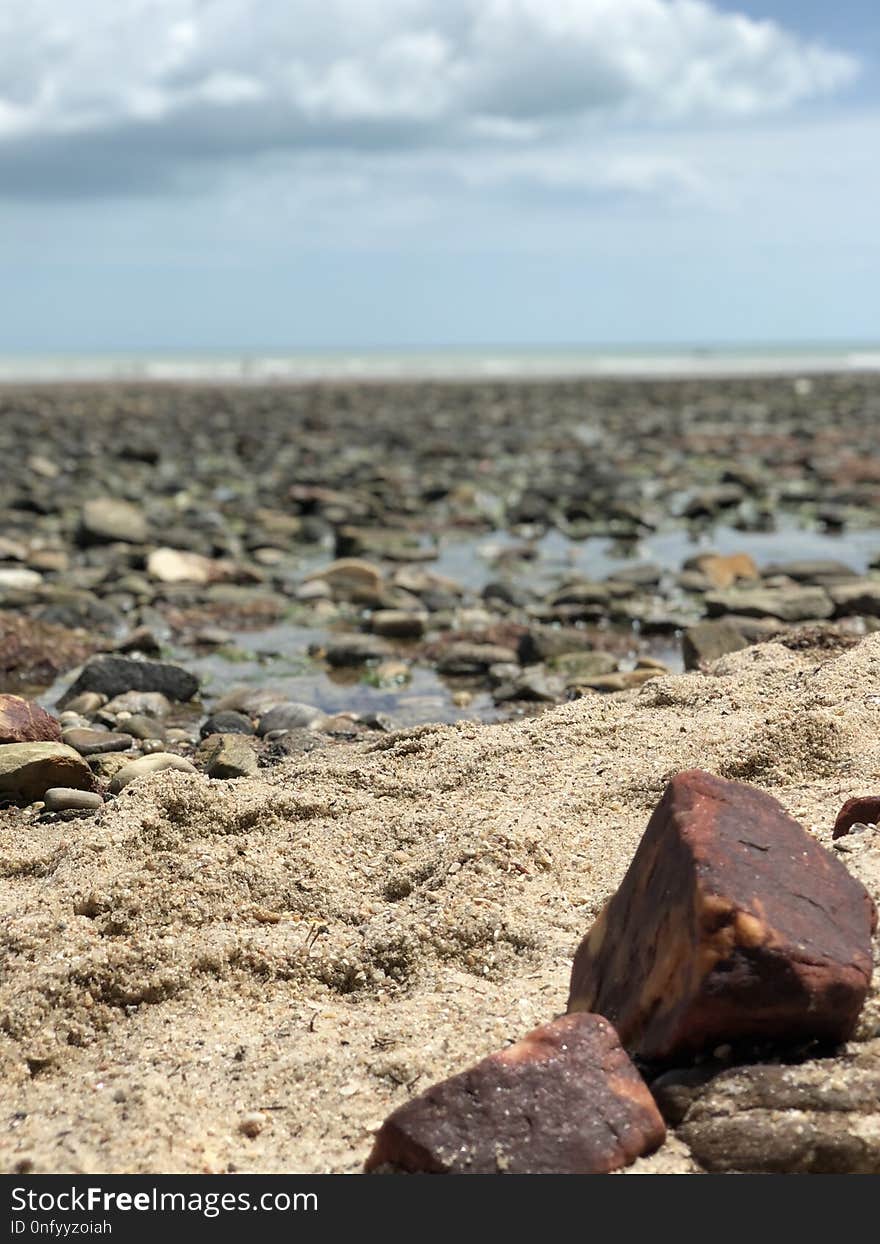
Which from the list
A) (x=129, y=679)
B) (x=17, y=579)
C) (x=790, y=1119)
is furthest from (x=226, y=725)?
(x=17, y=579)

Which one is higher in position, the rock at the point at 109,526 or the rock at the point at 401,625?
the rock at the point at 109,526

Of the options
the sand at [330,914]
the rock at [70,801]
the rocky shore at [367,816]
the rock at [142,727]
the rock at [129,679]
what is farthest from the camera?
the rock at [129,679]

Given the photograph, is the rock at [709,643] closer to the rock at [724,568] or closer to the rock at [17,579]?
the rock at [724,568]

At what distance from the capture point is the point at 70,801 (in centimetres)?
478

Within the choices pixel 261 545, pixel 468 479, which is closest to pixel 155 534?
pixel 261 545

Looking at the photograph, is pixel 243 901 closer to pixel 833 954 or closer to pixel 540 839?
pixel 540 839

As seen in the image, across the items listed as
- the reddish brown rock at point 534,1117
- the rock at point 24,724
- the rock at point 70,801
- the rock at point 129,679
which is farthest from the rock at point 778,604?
the reddish brown rock at point 534,1117

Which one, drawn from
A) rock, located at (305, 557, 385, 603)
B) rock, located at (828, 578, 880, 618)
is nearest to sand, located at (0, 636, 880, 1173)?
rock, located at (828, 578, 880, 618)

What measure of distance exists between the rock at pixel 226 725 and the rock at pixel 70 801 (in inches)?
49.0

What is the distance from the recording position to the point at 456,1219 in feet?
7.95

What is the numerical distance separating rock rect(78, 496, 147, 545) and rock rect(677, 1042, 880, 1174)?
9.19 metres

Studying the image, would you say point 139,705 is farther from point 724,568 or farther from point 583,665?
point 724,568

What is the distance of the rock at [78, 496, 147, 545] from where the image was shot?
11242mm

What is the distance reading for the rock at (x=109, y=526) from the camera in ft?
36.9
